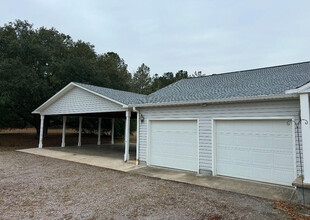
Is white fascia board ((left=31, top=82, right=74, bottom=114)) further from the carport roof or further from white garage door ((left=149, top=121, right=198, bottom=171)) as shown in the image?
white garage door ((left=149, top=121, right=198, bottom=171))

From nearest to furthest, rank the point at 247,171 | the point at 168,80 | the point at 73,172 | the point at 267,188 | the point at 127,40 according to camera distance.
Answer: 1. the point at 267,188
2. the point at 247,171
3. the point at 73,172
4. the point at 127,40
5. the point at 168,80

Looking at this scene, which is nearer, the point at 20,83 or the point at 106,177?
the point at 106,177

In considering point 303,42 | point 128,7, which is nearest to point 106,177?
point 128,7

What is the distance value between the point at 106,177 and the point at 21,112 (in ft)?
44.1

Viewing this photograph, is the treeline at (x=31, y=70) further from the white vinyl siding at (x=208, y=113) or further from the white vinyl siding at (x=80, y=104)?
the white vinyl siding at (x=208, y=113)

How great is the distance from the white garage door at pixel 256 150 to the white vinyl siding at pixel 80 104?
4520 mm

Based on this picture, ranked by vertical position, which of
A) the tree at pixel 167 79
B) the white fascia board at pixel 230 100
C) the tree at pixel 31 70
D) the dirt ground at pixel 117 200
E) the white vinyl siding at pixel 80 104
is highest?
the tree at pixel 167 79

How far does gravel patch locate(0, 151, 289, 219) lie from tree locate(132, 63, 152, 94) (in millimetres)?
30927

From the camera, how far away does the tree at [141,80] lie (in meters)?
36.8

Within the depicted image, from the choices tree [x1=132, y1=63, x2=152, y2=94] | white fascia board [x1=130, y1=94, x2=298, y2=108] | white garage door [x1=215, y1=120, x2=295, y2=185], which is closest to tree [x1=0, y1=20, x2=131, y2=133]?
white fascia board [x1=130, y1=94, x2=298, y2=108]

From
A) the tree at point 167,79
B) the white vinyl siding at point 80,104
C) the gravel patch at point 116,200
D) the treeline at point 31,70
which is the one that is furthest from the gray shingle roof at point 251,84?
the tree at point 167,79

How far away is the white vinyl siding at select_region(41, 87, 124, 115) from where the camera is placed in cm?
915

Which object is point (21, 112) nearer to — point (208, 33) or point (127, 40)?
point (127, 40)

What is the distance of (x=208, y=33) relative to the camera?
42.9 feet
